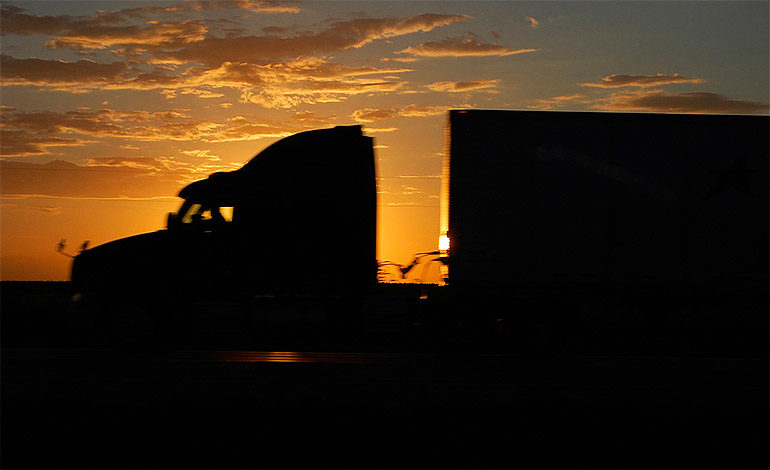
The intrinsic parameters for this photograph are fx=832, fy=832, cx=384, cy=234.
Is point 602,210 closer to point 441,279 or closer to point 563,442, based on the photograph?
point 441,279

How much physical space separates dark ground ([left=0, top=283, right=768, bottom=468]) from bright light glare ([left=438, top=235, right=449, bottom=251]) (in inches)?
83.2

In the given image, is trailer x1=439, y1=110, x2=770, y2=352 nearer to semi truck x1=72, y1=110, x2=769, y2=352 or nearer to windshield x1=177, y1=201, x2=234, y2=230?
semi truck x1=72, y1=110, x2=769, y2=352

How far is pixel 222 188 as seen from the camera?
1543cm

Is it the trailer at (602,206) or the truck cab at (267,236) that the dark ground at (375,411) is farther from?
the trailer at (602,206)

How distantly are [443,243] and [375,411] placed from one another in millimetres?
7238

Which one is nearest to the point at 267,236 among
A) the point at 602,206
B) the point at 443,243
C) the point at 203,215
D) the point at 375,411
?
the point at 203,215

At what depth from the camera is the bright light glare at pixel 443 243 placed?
15.8m

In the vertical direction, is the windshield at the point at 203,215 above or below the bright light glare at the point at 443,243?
above

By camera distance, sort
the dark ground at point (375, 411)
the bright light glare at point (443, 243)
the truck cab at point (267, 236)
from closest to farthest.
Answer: the dark ground at point (375, 411) < the truck cab at point (267, 236) < the bright light glare at point (443, 243)

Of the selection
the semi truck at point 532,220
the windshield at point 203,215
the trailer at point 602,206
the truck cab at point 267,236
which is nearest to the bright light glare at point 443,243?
the semi truck at point 532,220

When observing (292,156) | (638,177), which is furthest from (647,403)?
(292,156)

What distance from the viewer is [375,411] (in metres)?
9.41

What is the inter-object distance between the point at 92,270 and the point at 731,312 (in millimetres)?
12350

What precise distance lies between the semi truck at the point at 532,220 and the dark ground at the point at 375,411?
1.28 metres
